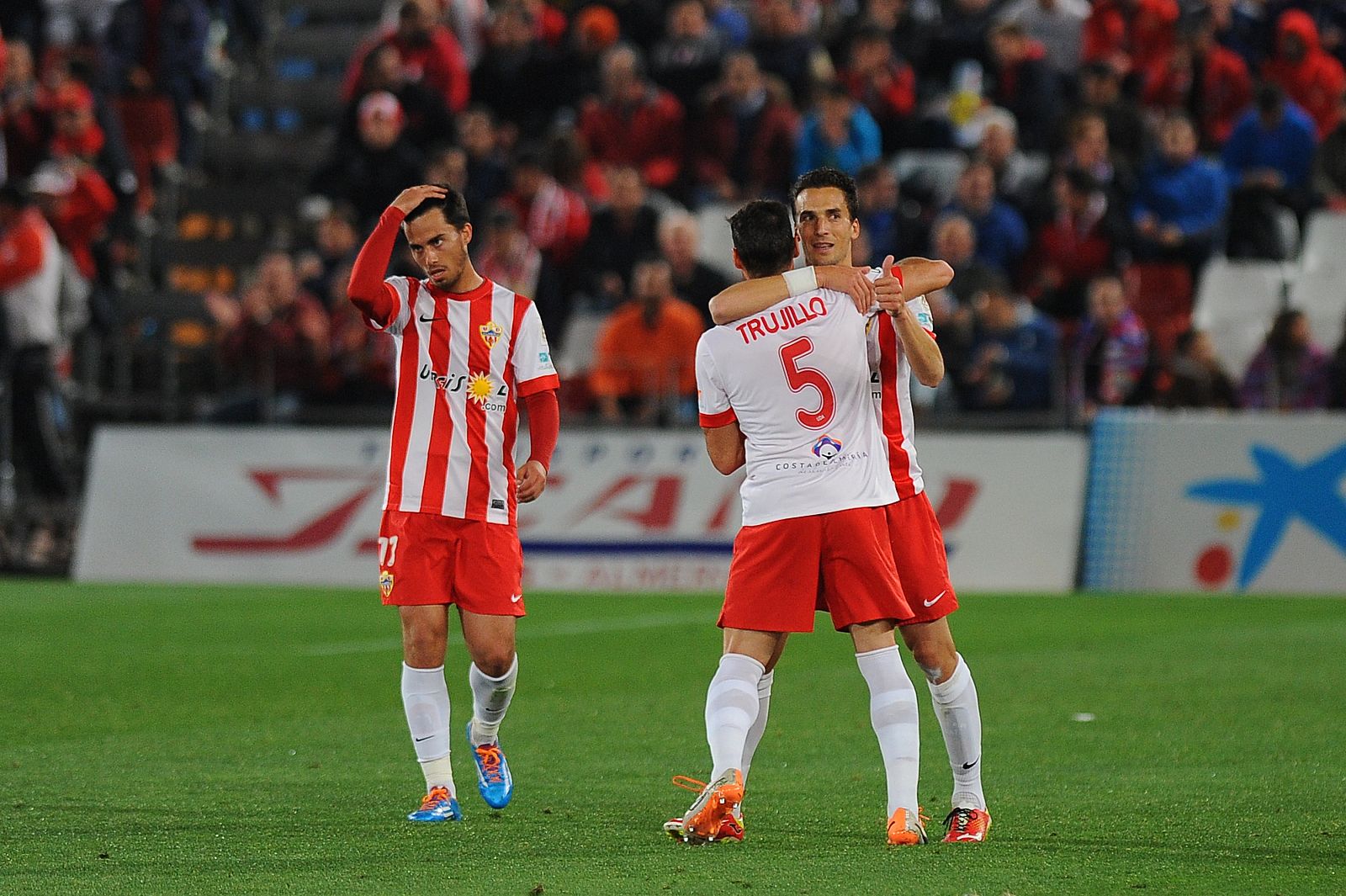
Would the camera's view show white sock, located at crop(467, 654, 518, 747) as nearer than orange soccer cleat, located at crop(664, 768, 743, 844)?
No

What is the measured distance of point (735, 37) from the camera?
21234 mm

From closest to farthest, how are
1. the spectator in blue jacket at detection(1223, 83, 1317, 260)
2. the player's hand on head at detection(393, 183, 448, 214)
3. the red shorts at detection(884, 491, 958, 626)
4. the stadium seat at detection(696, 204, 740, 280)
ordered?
the red shorts at detection(884, 491, 958, 626) < the player's hand on head at detection(393, 183, 448, 214) < the spectator in blue jacket at detection(1223, 83, 1317, 260) < the stadium seat at detection(696, 204, 740, 280)

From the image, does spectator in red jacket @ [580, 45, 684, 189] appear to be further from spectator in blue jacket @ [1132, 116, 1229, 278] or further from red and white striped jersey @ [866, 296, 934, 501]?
red and white striped jersey @ [866, 296, 934, 501]

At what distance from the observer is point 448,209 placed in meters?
6.88

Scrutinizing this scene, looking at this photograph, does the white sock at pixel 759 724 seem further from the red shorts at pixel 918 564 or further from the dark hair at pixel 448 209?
the dark hair at pixel 448 209

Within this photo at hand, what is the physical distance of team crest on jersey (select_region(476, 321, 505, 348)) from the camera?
23.0 ft

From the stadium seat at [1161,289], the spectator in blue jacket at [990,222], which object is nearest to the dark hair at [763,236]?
the spectator in blue jacket at [990,222]

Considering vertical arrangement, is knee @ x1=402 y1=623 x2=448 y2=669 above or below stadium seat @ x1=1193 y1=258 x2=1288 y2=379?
below

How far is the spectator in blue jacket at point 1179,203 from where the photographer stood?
1780 cm

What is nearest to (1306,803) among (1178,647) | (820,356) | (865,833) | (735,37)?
(865,833)

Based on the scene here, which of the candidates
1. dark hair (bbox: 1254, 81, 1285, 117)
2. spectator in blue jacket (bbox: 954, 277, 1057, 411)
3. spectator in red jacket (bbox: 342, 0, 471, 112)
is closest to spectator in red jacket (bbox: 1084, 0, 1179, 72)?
dark hair (bbox: 1254, 81, 1285, 117)

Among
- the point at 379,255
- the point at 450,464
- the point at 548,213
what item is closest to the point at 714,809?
the point at 450,464

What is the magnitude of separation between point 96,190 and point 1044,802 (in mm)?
15171

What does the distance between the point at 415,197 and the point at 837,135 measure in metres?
12.4
